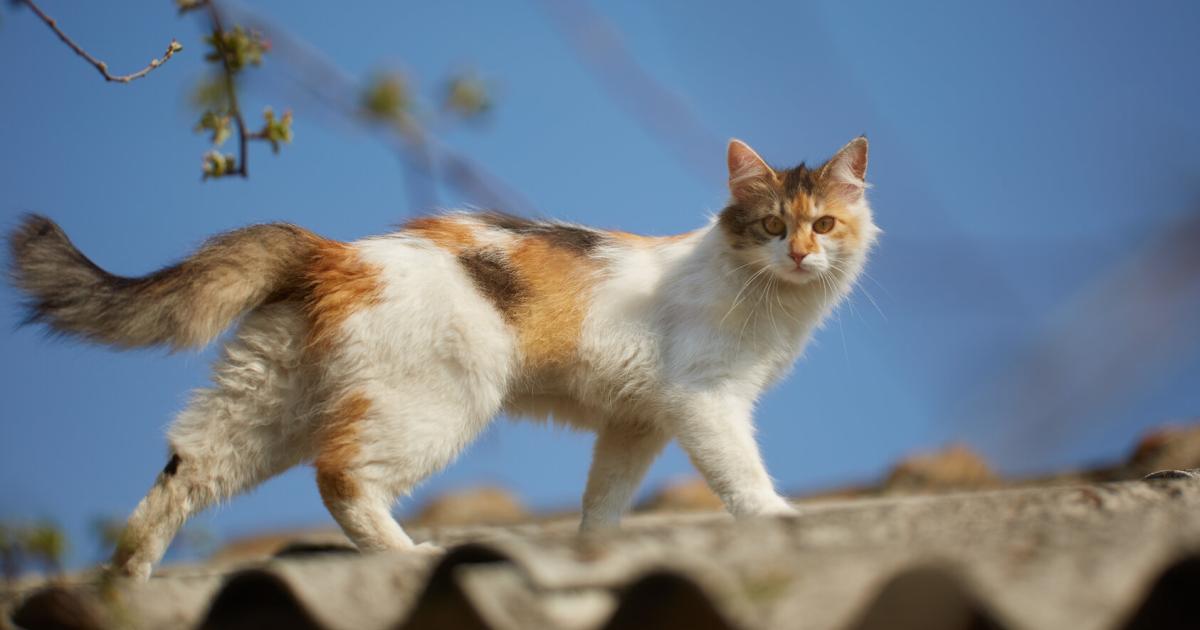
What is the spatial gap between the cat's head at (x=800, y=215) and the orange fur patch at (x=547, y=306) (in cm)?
72

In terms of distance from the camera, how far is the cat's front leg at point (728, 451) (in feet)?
14.5

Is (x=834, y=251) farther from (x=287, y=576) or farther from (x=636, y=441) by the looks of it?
(x=287, y=576)

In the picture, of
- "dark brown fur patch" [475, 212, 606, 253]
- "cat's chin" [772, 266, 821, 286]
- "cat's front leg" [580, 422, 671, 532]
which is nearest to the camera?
"cat's chin" [772, 266, 821, 286]

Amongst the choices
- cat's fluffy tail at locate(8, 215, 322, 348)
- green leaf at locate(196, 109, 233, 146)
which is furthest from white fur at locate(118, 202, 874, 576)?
green leaf at locate(196, 109, 233, 146)

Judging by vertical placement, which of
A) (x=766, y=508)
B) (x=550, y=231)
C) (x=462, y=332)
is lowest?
(x=766, y=508)

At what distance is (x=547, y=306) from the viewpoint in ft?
15.1

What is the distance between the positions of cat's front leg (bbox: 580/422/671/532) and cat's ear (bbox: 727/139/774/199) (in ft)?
3.70

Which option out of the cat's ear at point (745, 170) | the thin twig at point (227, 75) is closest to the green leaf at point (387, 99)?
the thin twig at point (227, 75)

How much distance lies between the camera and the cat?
13.5ft

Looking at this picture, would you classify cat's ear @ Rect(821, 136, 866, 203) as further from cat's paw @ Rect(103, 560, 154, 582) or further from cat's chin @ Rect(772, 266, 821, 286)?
cat's paw @ Rect(103, 560, 154, 582)

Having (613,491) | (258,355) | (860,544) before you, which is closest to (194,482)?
(258,355)

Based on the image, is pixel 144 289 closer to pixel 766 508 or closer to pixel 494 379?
pixel 494 379

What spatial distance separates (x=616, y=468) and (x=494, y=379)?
3.01 feet

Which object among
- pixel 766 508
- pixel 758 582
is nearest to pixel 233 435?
pixel 766 508
